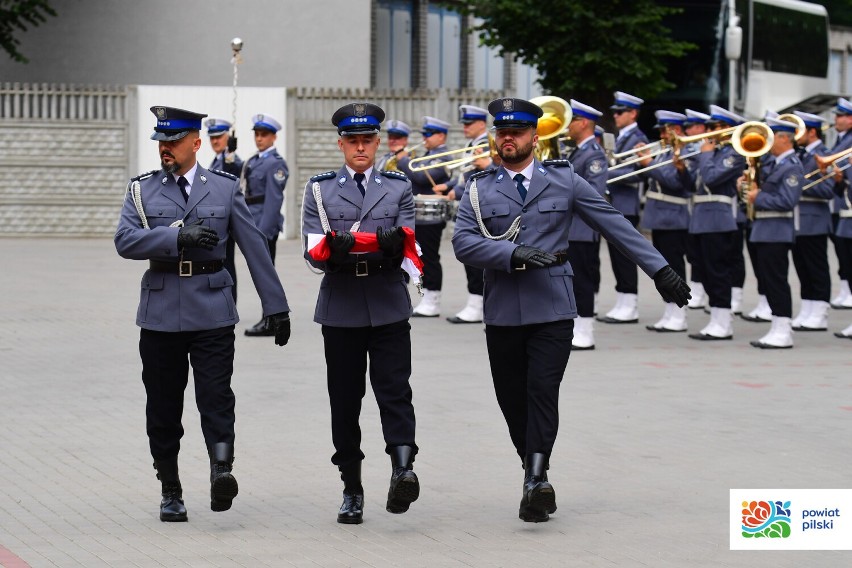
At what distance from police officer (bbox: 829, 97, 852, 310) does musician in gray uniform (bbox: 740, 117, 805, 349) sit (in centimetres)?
136

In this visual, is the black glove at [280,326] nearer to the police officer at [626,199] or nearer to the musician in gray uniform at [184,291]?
the musician in gray uniform at [184,291]

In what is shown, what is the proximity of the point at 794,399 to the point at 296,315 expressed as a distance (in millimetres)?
6167

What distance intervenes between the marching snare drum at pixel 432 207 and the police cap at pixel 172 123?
801 centimetres

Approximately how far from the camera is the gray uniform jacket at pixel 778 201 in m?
13.6

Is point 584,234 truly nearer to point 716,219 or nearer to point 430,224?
point 716,219

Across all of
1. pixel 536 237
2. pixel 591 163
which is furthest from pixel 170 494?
pixel 591 163

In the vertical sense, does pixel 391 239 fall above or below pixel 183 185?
below

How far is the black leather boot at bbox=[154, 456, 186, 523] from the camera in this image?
7289mm

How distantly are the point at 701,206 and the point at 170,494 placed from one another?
26.6 ft

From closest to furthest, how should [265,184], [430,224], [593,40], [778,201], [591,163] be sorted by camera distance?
[591,163]
[778,201]
[265,184]
[430,224]
[593,40]

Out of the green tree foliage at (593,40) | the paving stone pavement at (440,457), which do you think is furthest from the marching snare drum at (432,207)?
the green tree foliage at (593,40)

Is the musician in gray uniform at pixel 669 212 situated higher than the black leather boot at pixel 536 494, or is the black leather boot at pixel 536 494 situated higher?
the musician in gray uniform at pixel 669 212

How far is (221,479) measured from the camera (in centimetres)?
710

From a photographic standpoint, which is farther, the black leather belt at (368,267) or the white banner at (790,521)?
the black leather belt at (368,267)
